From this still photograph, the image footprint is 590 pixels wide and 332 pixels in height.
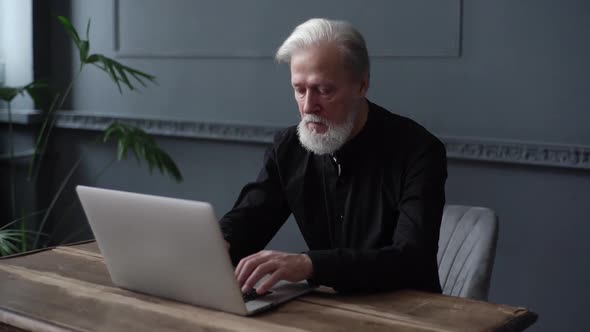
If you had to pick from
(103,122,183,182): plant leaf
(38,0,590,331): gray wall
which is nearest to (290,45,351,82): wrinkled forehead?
(38,0,590,331): gray wall

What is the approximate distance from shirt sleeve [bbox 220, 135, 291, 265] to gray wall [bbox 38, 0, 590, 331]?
100 cm

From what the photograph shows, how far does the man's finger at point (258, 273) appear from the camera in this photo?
72.1 inches

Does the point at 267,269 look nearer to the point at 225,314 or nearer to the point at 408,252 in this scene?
the point at 225,314

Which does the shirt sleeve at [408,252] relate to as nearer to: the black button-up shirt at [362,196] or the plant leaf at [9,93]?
the black button-up shirt at [362,196]

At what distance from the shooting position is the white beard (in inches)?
91.0

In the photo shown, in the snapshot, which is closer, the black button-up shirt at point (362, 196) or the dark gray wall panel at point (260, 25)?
the black button-up shirt at point (362, 196)

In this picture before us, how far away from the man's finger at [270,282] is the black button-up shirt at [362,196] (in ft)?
1.00

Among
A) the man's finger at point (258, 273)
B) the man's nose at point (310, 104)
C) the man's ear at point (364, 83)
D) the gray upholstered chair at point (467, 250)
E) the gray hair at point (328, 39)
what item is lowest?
the gray upholstered chair at point (467, 250)

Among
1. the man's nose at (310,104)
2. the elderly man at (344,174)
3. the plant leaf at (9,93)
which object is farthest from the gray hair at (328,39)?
the plant leaf at (9,93)

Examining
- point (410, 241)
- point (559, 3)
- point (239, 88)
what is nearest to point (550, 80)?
point (559, 3)

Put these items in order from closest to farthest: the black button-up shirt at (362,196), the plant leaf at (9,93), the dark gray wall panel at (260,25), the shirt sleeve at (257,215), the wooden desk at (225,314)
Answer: the wooden desk at (225,314) < the black button-up shirt at (362,196) < the shirt sleeve at (257,215) < the dark gray wall panel at (260,25) < the plant leaf at (9,93)

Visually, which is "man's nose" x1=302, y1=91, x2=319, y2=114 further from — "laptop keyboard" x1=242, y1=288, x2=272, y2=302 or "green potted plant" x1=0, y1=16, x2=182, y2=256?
"green potted plant" x1=0, y1=16, x2=182, y2=256

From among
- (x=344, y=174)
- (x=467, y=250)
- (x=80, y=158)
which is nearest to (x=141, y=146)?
(x=80, y=158)

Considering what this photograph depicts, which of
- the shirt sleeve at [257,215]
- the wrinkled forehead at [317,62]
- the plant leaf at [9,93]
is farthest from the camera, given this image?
the plant leaf at [9,93]
